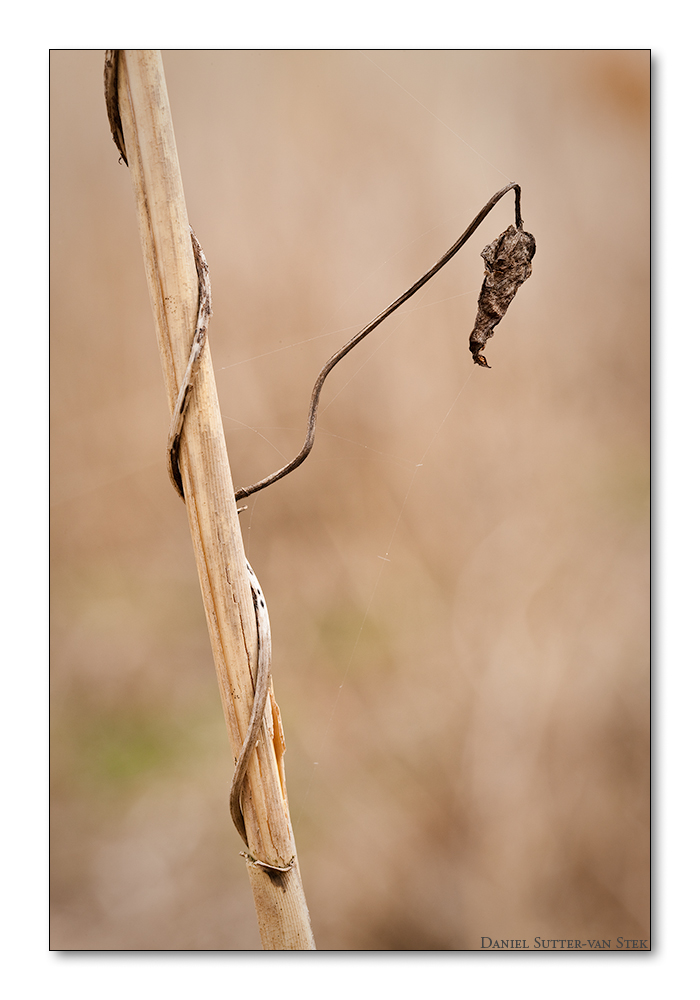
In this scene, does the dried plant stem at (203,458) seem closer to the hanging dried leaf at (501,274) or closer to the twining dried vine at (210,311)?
the twining dried vine at (210,311)

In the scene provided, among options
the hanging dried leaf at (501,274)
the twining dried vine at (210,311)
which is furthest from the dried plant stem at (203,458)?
the hanging dried leaf at (501,274)

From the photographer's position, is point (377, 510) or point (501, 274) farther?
point (377, 510)

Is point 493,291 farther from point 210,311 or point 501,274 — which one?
point 210,311

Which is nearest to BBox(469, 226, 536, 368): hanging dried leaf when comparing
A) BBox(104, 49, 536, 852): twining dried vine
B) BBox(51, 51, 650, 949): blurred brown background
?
BBox(104, 49, 536, 852): twining dried vine

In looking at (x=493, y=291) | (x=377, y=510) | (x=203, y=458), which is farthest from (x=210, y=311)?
(x=377, y=510)

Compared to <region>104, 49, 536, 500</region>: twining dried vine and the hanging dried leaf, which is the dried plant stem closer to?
<region>104, 49, 536, 500</region>: twining dried vine
